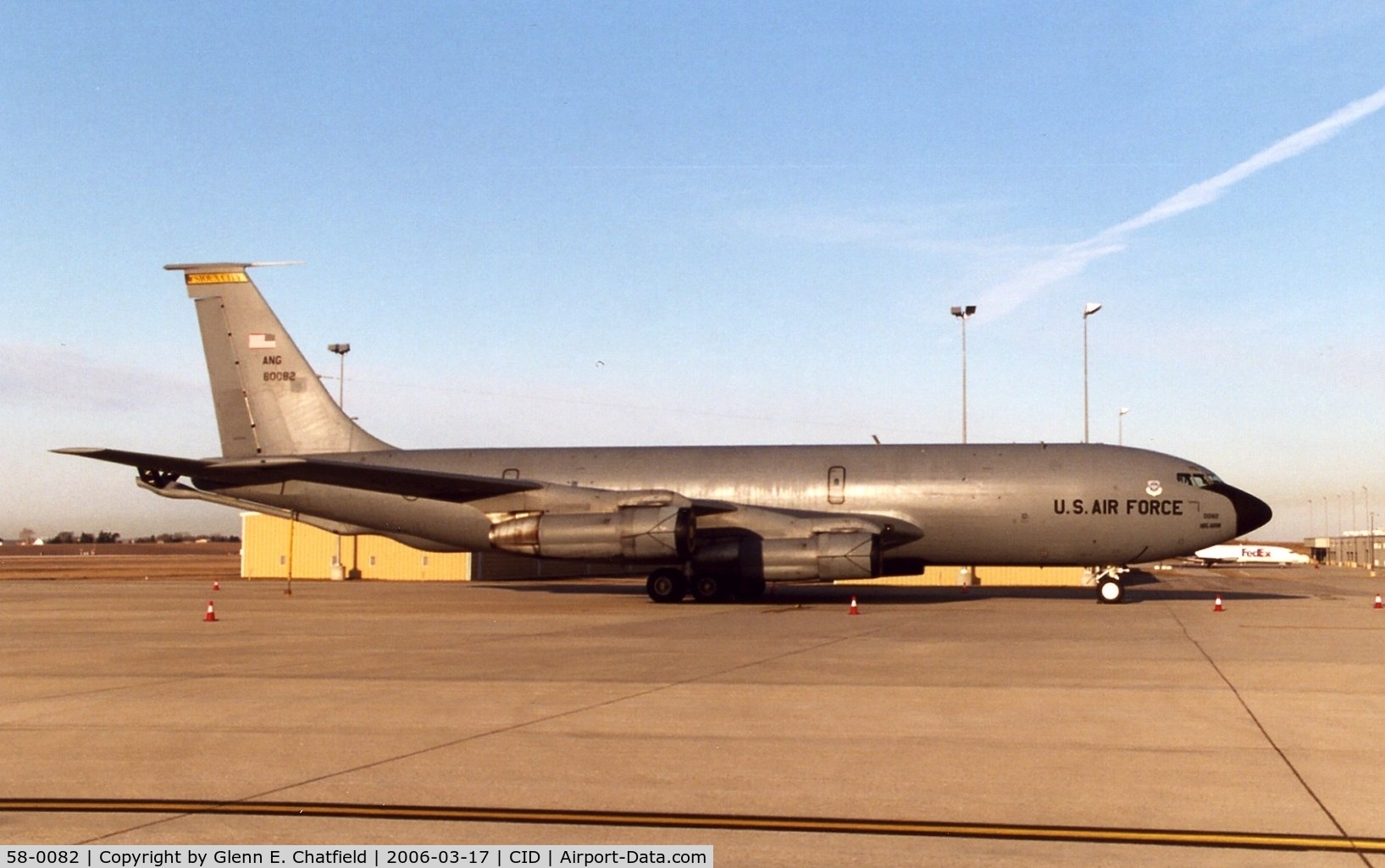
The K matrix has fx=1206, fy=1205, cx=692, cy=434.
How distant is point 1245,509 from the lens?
101 ft

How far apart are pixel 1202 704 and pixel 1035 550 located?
745 inches

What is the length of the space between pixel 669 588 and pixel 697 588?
770 millimetres

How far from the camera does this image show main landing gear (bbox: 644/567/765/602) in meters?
32.2

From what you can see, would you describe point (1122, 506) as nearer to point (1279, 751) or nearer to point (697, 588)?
point (697, 588)

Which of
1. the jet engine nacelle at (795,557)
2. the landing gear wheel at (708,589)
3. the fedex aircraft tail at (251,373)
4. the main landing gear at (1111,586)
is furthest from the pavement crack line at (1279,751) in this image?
the fedex aircraft tail at (251,373)

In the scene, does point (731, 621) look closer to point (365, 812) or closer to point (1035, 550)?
point (1035, 550)

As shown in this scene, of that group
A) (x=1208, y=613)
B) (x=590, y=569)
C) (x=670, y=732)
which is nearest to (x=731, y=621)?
(x=1208, y=613)

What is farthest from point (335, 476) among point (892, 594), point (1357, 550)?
point (1357, 550)

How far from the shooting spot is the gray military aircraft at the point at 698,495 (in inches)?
1209

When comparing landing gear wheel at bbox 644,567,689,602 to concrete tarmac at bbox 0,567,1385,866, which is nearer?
concrete tarmac at bbox 0,567,1385,866

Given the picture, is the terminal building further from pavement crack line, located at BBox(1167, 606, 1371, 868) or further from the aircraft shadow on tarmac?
pavement crack line, located at BBox(1167, 606, 1371, 868)

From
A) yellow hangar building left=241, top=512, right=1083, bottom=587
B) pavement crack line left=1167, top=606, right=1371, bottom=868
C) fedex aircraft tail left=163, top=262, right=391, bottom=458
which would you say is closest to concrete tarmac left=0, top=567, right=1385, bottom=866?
pavement crack line left=1167, top=606, right=1371, bottom=868

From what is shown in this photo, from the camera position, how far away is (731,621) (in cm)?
2505

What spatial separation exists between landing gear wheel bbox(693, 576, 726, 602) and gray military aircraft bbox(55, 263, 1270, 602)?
0.06 metres
